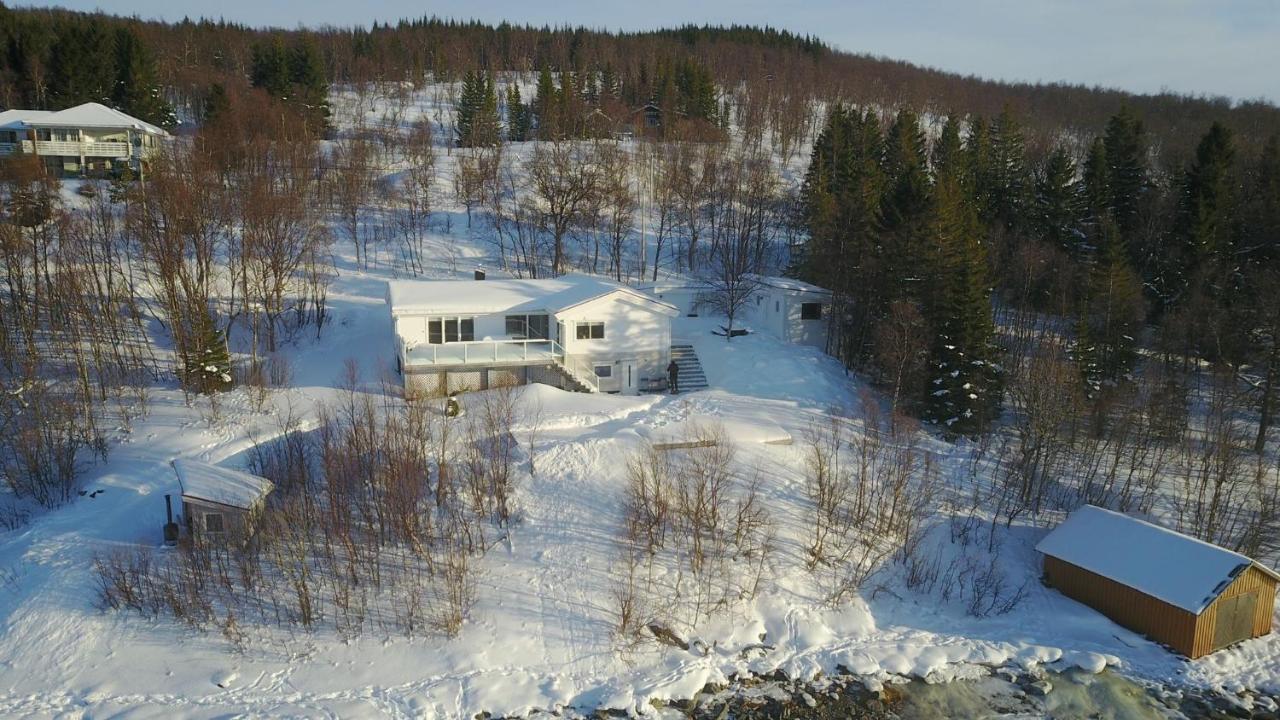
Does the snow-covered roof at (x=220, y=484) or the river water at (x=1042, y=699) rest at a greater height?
the snow-covered roof at (x=220, y=484)

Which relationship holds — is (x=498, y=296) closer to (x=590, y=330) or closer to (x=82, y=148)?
(x=590, y=330)

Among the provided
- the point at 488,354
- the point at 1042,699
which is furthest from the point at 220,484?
the point at 1042,699

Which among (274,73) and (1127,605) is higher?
(274,73)

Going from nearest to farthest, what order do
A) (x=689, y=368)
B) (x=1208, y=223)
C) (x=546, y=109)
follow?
(x=689, y=368), (x=1208, y=223), (x=546, y=109)

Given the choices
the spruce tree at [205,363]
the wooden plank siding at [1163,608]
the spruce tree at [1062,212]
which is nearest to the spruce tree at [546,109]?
the spruce tree at [1062,212]

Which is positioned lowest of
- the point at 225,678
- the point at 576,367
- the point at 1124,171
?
the point at 225,678

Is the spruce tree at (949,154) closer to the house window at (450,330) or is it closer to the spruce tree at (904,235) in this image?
the spruce tree at (904,235)

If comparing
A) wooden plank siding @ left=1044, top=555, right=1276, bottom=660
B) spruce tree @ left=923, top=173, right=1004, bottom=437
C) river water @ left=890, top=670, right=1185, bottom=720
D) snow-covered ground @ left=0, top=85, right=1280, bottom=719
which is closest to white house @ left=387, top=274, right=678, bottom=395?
snow-covered ground @ left=0, top=85, right=1280, bottom=719
